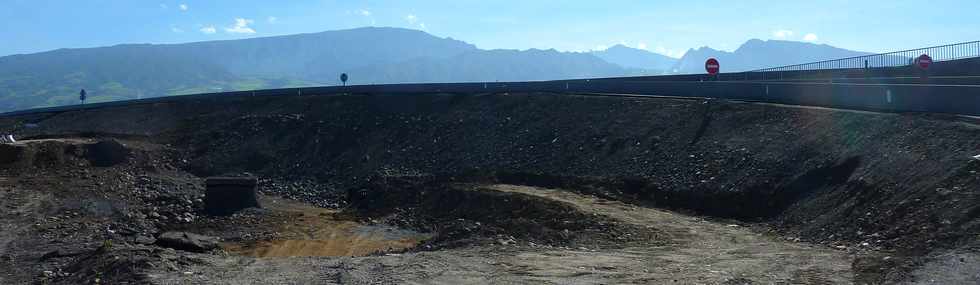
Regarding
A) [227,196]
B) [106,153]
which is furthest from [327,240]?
[106,153]

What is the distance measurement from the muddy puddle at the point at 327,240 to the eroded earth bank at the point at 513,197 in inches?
4.9

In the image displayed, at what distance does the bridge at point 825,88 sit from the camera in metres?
21.8

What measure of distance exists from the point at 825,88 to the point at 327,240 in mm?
16285

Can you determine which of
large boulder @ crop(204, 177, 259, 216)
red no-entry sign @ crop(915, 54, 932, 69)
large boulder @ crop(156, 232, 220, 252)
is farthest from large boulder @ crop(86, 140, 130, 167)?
red no-entry sign @ crop(915, 54, 932, 69)

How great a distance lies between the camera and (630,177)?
23984 mm

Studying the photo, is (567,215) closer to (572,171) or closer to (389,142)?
(572,171)

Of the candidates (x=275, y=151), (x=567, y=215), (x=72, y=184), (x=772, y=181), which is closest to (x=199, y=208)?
(x=72, y=184)

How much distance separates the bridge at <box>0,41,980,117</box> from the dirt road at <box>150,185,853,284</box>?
8061mm

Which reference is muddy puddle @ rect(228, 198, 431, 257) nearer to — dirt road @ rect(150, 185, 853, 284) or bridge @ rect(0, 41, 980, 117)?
dirt road @ rect(150, 185, 853, 284)

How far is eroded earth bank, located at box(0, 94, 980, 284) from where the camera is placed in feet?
45.2

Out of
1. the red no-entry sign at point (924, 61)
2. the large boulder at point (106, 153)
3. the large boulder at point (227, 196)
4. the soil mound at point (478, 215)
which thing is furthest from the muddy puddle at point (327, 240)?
the red no-entry sign at point (924, 61)

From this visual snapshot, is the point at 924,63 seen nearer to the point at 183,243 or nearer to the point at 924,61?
the point at 924,61

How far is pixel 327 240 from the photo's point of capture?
22.3 meters

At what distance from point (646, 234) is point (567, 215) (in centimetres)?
273
